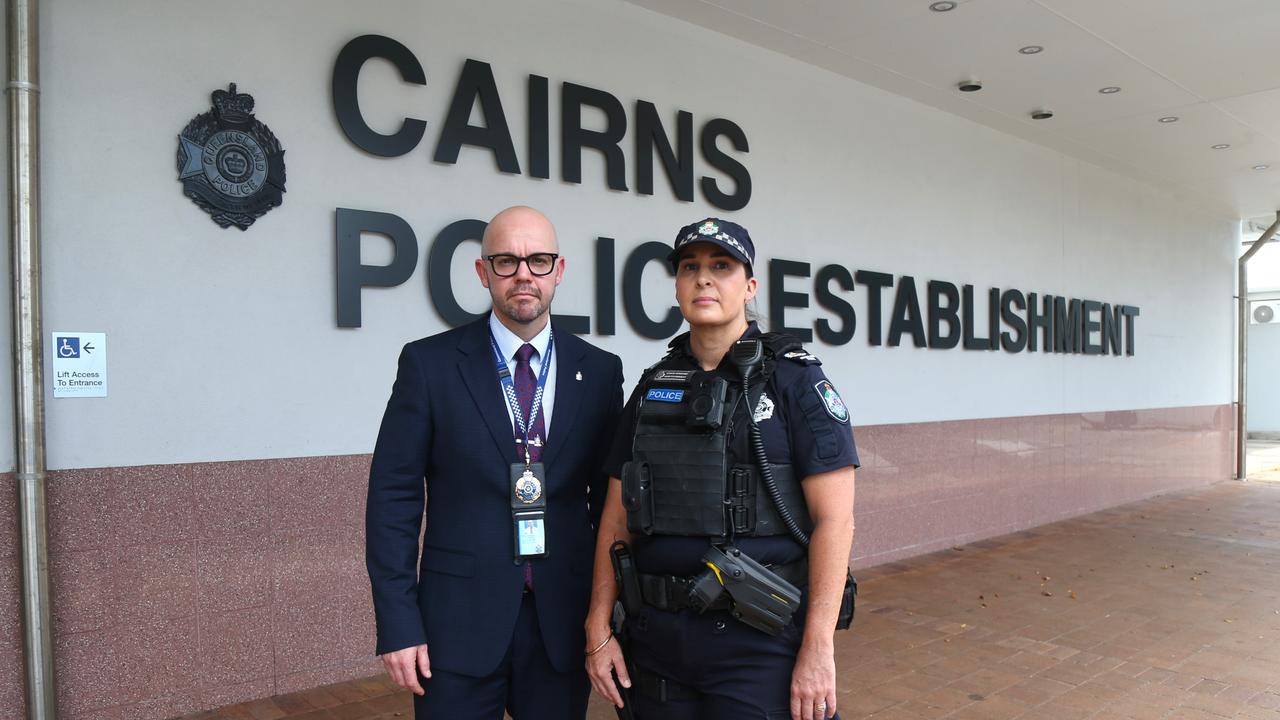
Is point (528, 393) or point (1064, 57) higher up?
point (1064, 57)

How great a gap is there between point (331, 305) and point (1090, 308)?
7799 millimetres

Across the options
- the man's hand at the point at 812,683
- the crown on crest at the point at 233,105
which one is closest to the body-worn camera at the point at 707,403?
the man's hand at the point at 812,683

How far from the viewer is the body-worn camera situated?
198 cm

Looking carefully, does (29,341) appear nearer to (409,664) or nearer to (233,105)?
(233,105)

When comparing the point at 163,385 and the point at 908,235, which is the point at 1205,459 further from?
the point at 163,385

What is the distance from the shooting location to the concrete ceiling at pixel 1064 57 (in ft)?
17.7

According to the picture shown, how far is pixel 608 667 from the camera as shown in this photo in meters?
2.10

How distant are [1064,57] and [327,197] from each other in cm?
482

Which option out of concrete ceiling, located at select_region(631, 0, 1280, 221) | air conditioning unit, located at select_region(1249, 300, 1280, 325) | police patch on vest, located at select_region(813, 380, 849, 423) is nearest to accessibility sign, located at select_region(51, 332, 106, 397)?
police patch on vest, located at select_region(813, 380, 849, 423)

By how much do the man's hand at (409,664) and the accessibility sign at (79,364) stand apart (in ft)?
7.09

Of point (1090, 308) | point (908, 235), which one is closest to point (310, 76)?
point (908, 235)

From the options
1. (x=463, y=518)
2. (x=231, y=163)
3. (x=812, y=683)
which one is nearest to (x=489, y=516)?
(x=463, y=518)

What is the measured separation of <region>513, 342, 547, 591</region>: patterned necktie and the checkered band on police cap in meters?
0.41

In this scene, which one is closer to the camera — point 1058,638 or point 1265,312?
point 1058,638
